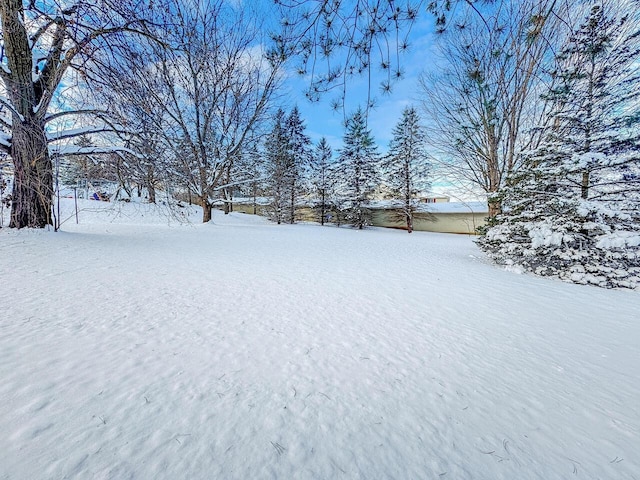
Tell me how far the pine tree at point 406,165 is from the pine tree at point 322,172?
169 inches

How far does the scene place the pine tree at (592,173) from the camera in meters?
4.58

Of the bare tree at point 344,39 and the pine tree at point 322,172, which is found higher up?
the pine tree at point 322,172

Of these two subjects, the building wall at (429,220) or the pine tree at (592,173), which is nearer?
the pine tree at (592,173)

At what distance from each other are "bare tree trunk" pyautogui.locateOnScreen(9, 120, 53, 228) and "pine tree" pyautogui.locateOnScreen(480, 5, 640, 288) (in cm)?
962

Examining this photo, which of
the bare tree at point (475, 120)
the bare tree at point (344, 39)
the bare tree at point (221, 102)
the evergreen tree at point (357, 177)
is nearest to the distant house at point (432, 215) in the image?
the evergreen tree at point (357, 177)

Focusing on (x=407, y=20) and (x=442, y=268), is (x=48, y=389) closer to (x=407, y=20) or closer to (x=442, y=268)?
(x=407, y=20)

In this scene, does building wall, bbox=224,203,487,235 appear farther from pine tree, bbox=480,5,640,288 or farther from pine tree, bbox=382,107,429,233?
pine tree, bbox=480,5,640,288

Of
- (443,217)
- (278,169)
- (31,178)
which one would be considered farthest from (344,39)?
(443,217)

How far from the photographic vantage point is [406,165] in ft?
61.4

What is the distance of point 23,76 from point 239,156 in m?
9.80

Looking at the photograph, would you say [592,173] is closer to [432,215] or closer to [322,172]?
[432,215]

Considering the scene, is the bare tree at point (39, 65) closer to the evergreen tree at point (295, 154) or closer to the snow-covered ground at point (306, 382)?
the snow-covered ground at point (306, 382)

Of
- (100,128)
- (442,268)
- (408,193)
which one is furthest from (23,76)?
(408,193)

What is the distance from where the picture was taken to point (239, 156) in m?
15.2
